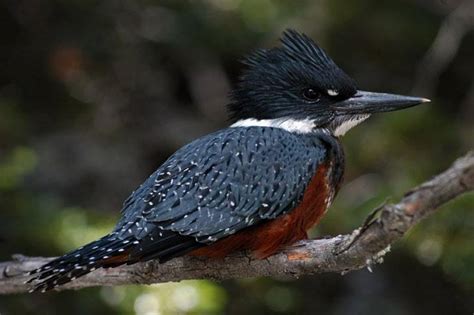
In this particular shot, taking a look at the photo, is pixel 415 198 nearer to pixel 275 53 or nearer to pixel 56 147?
pixel 275 53

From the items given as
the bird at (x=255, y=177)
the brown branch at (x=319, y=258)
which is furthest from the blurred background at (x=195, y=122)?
the bird at (x=255, y=177)

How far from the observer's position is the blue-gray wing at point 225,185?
3.62 m

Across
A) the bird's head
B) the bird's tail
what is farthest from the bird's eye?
the bird's tail

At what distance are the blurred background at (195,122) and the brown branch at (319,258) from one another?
488 mm

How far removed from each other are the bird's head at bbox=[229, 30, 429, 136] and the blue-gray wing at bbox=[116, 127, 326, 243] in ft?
0.62

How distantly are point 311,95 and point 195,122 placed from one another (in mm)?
2448

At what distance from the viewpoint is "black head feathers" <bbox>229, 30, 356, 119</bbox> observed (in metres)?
4.26

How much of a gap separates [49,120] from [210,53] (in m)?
1.15

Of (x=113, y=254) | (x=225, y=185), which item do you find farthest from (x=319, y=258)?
(x=113, y=254)

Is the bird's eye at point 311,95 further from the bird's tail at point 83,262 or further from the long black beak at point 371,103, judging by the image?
the bird's tail at point 83,262

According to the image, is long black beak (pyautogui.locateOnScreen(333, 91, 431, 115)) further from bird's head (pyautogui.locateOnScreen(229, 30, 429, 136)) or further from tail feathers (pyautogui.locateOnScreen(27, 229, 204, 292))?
tail feathers (pyautogui.locateOnScreen(27, 229, 204, 292))

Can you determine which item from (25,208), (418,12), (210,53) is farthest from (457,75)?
(25,208)

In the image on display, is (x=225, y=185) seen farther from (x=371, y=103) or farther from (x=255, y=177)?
(x=371, y=103)

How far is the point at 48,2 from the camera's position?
19.2 ft
